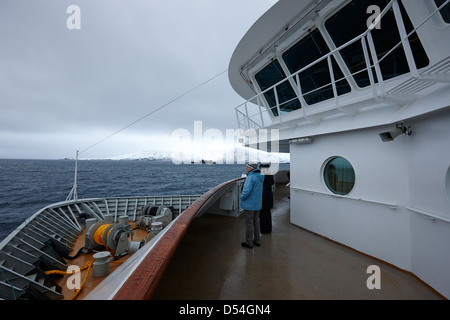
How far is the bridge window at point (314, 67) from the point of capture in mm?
4664

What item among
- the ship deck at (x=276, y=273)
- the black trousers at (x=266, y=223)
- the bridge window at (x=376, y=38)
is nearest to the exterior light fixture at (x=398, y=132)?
the bridge window at (x=376, y=38)

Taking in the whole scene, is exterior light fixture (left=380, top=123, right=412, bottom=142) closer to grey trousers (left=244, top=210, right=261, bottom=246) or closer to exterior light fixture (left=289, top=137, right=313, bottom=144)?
exterior light fixture (left=289, top=137, right=313, bottom=144)

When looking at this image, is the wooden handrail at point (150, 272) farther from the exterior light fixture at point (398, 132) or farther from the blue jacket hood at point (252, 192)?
the exterior light fixture at point (398, 132)

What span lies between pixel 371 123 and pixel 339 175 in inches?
56.0

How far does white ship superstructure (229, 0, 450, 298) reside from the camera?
2877 millimetres

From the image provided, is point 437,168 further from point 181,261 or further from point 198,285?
point 181,261

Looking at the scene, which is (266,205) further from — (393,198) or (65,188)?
(65,188)

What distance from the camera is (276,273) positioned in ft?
10.8

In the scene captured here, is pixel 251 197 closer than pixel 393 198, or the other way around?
pixel 393 198

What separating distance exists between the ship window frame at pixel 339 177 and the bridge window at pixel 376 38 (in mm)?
1784

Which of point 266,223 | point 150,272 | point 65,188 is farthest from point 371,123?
point 65,188

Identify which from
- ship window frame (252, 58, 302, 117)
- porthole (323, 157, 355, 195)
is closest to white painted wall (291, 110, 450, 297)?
porthole (323, 157, 355, 195)

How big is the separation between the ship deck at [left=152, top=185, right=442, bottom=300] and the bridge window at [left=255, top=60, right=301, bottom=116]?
12.3 feet

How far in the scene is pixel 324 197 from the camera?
16.3ft
